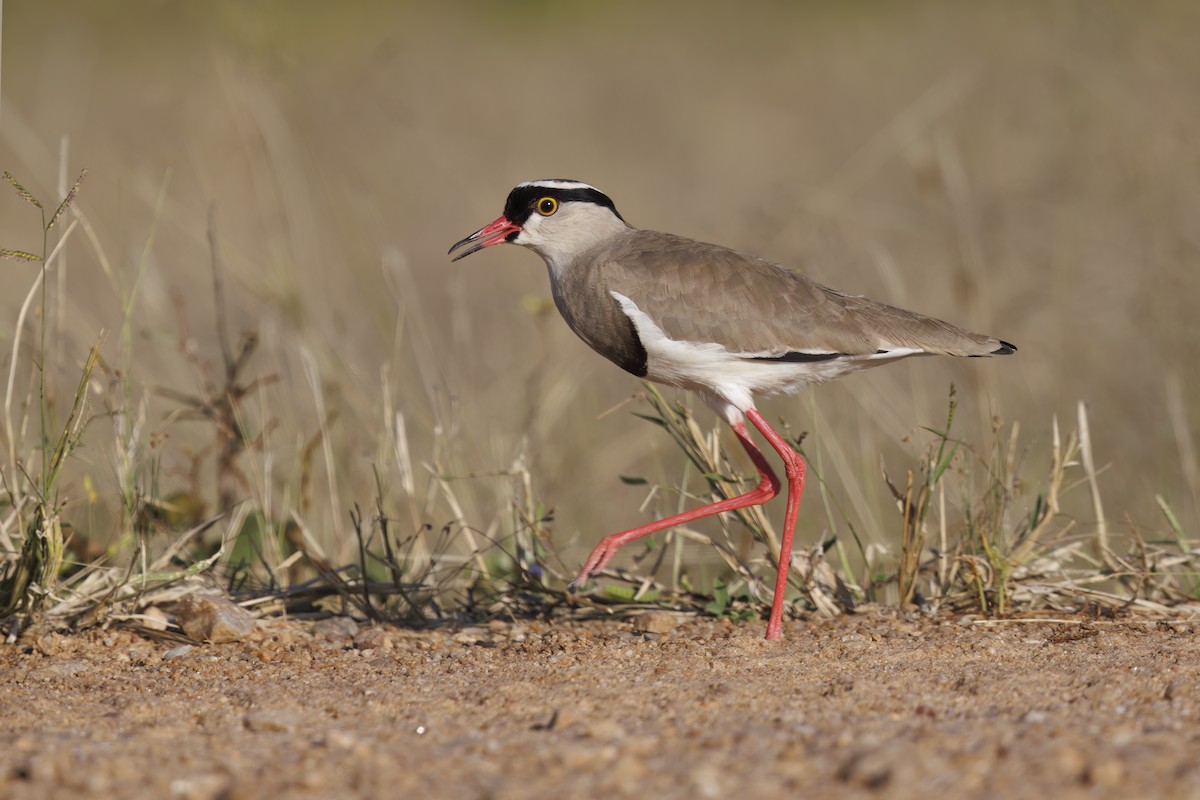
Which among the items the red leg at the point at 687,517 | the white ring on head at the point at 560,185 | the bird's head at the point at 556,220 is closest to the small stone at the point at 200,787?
the red leg at the point at 687,517

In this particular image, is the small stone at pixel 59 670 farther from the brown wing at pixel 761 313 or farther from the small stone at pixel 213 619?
Result: the brown wing at pixel 761 313

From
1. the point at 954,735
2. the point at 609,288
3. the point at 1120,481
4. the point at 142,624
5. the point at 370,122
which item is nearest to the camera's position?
the point at 954,735

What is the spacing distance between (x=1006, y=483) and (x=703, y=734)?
192 cm

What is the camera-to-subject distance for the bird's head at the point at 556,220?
16.8 feet

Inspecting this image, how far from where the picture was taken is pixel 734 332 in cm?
461

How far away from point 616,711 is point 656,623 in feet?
4.04

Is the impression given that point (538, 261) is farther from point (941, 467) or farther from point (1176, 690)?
point (1176, 690)

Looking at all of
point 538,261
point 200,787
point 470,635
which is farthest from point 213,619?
point 538,261

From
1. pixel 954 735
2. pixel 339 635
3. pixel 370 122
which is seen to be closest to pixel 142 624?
pixel 339 635

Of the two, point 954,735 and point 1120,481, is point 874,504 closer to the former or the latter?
point 1120,481

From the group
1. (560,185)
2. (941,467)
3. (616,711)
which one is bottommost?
(616,711)

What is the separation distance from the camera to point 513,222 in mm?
5215

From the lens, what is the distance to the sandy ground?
2.48 meters

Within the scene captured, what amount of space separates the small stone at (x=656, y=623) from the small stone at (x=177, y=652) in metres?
1.38
